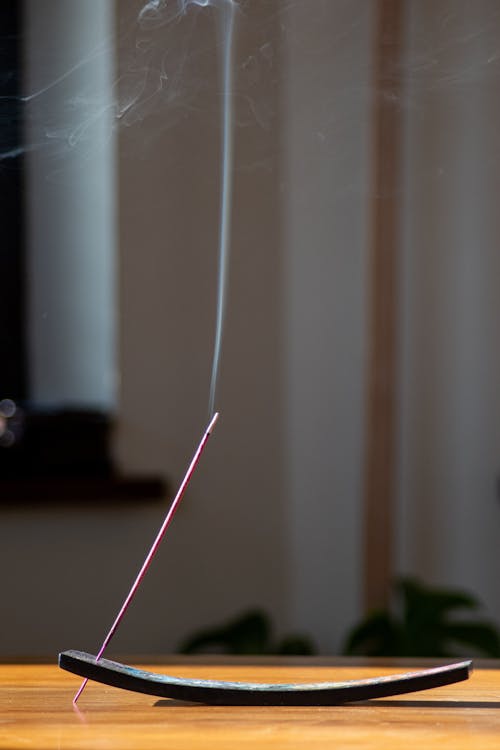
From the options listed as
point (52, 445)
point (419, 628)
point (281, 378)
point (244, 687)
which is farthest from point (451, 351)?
point (244, 687)

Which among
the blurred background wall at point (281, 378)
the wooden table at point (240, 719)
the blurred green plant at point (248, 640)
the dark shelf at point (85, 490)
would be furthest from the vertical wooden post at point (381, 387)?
the wooden table at point (240, 719)

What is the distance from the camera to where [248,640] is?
1808 millimetres

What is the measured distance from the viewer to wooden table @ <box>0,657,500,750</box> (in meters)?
0.66

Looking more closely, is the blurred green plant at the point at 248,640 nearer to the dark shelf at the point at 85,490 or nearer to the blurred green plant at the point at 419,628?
the blurred green plant at the point at 419,628

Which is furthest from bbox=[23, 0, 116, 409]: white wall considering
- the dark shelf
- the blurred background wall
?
the dark shelf

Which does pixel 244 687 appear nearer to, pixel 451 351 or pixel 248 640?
pixel 248 640

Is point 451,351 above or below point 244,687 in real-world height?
above

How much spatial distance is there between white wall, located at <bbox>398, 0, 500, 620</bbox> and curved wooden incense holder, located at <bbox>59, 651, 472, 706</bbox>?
46.1 inches

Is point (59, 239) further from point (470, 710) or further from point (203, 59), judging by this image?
point (470, 710)

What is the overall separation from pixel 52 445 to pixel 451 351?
0.71m

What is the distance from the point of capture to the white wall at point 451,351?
6.09 ft

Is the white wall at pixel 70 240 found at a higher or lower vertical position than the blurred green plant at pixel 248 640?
higher

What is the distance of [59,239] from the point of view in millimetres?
1955

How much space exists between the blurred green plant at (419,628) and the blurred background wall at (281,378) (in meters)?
0.12
